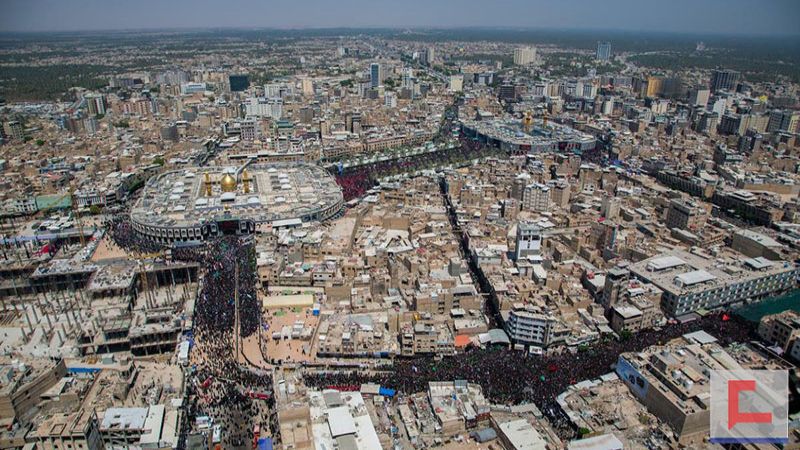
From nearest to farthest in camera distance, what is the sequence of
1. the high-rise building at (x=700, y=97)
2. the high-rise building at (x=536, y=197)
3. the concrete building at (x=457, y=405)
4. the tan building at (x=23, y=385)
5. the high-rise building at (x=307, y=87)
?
the tan building at (x=23, y=385), the concrete building at (x=457, y=405), the high-rise building at (x=536, y=197), the high-rise building at (x=700, y=97), the high-rise building at (x=307, y=87)

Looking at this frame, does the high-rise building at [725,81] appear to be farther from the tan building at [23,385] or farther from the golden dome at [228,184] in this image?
the tan building at [23,385]

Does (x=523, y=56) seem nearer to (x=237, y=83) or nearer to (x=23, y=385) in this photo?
(x=237, y=83)

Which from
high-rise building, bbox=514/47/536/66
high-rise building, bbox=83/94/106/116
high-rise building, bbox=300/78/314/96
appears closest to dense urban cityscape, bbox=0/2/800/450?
high-rise building, bbox=83/94/106/116

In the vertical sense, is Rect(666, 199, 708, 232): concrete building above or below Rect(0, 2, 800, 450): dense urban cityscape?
above

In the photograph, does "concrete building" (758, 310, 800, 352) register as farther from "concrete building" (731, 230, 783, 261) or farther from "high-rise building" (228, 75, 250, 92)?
"high-rise building" (228, 75, 250, 92)

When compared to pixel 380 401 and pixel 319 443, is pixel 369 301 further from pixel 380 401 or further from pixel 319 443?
pixel 319 443

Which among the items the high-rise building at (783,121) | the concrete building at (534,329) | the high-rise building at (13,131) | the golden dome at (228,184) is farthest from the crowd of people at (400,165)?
the high-rise building at (13,131)
